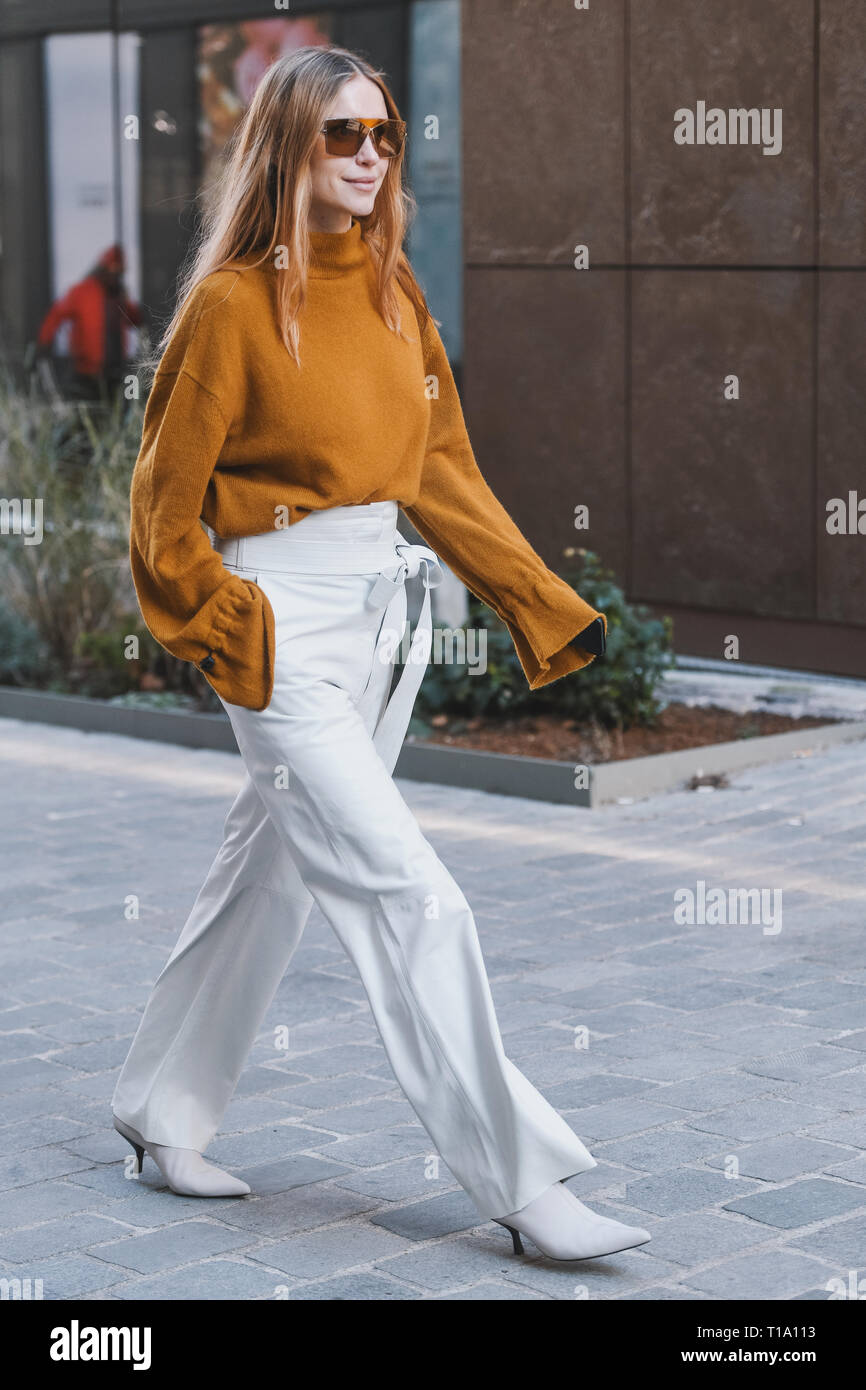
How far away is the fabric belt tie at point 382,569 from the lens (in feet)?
11.7

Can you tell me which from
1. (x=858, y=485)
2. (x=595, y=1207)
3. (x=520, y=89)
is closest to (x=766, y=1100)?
(x=595, y=1207)

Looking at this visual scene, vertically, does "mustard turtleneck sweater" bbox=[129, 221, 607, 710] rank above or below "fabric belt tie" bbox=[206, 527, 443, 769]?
above

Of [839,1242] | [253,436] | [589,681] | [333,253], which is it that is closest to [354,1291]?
[839,1242]

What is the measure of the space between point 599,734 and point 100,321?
28.7 ft

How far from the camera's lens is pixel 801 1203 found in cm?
378

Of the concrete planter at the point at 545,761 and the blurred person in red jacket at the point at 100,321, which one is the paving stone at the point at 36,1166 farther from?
the blurred person in red jacket at the point at 100,321

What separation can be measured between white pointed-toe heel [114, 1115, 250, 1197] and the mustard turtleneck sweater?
3.26ft

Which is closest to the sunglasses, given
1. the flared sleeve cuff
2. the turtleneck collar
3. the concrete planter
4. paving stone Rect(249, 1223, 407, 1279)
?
the turtleneck collar

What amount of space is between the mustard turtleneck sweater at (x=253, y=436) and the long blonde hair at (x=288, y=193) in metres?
0.03

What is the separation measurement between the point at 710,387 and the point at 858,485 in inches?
39.7

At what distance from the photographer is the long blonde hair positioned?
3479mm

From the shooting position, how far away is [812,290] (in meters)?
9.66

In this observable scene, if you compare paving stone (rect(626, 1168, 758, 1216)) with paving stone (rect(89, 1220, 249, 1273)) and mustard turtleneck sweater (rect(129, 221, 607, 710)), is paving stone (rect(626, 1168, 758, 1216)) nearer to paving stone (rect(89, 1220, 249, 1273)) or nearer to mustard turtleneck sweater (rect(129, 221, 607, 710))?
paving stone (rect(89, 1220, 249, 1273))
